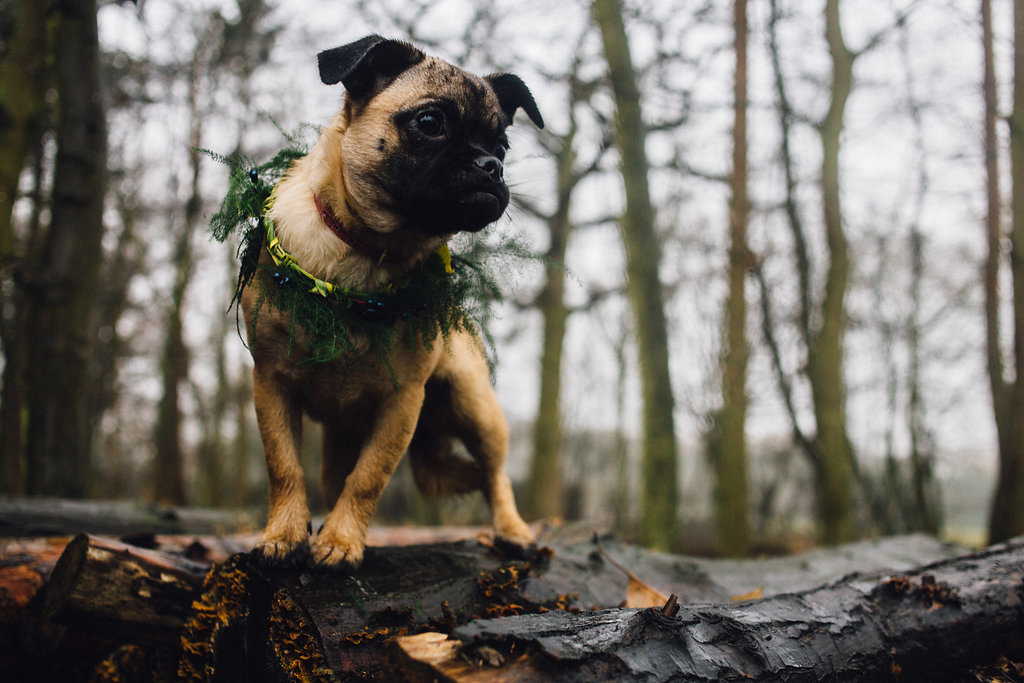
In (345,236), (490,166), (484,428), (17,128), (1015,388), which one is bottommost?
(484,428)

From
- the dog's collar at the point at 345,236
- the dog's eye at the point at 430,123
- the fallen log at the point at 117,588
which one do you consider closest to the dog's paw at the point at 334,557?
the fallen log at the point at 117,588

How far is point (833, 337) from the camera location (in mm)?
9000

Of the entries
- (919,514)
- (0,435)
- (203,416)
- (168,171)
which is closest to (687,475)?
(919,514)

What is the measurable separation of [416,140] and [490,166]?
1.16 ft

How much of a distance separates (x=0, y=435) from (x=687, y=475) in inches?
1543

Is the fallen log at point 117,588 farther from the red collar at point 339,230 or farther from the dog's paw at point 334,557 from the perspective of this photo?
the red collar at point 339,230

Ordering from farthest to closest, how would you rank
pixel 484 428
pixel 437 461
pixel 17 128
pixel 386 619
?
pixel 17 128, pixel 437 461, pixel 484 428, pixel 386 619

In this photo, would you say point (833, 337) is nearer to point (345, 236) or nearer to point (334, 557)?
point (345, 236)

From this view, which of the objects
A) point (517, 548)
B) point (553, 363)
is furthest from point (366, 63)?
point (553, 363)

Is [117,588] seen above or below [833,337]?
below

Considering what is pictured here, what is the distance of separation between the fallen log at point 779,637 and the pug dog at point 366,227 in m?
1.09

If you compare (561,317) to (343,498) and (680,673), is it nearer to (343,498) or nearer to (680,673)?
(343,498)

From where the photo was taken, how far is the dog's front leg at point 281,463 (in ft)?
8.78

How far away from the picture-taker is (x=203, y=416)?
19.8 meters
